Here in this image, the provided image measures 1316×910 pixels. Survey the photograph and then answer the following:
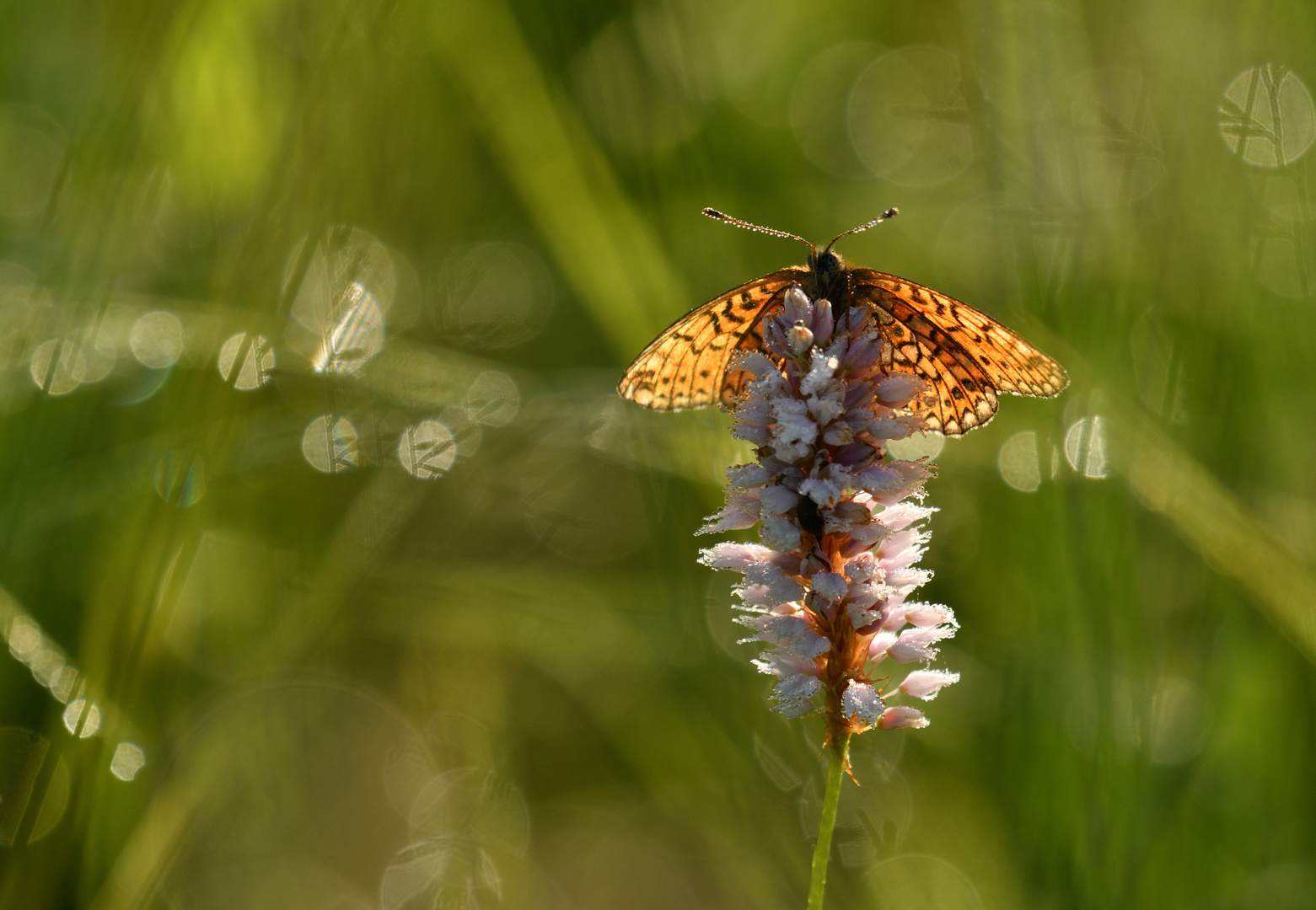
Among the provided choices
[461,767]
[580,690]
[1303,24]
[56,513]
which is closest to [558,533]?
[580,690]

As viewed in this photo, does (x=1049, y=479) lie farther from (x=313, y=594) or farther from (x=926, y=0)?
(x=926, y=0)

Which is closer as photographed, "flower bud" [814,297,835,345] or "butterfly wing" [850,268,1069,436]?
"flower bud" [814,297,835,345]

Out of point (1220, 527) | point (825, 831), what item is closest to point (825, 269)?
point (825, 831)

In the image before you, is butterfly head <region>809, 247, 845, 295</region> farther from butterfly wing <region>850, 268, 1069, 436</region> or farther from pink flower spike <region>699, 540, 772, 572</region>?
pink flower spike <region>699, 540, 772, 572</region>

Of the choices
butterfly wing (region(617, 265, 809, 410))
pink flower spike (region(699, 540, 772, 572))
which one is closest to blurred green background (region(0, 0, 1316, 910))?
butterfly wing (region(617, 265, 809, 410))

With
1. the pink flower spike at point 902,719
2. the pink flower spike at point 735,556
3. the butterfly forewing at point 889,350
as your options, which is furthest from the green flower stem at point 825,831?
the butterfly forewing at point 889,350

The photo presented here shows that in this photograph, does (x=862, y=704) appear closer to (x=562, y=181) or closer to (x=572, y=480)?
(x=562, y=181)

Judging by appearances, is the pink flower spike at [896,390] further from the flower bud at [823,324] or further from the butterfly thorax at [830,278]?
the butterfly thorax at [830,278]
